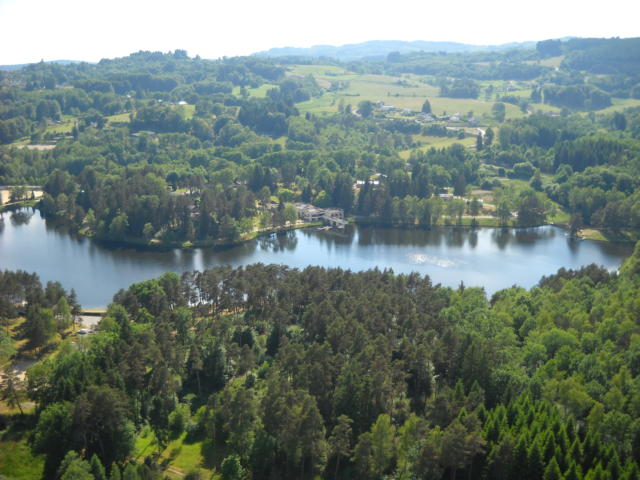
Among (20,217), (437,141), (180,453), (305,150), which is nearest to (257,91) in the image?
(437,141)

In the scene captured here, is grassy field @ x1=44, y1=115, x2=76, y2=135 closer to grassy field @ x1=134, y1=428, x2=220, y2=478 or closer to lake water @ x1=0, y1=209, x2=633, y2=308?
lake water @ x1=0, y1=209, x2=633, y2=308


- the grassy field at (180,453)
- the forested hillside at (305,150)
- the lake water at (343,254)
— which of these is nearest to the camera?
the grassy field at (180,453)

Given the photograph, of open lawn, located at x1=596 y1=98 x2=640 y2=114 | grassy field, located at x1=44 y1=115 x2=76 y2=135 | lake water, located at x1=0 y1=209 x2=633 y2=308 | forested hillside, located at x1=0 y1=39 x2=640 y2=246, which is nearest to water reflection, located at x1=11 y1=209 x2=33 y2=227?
lake water, located at x1=0 y1=209 x2=633 y2=308

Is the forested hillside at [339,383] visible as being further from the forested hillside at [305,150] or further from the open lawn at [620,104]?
the open lawn at [620,104]

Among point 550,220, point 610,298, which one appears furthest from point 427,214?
point 610,298

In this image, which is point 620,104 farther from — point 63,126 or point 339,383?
point 339,383

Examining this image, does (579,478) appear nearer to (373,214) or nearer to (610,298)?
(610,298)

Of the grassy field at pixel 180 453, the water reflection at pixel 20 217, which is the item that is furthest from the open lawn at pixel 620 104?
the grassy field at pixel 180 453
